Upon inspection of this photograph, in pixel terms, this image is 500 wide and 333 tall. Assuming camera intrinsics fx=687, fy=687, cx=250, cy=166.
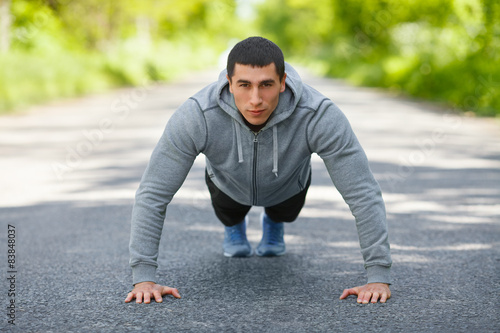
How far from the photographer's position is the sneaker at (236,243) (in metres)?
4.18

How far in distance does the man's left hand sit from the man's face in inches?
37.5

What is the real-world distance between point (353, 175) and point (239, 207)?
93cm

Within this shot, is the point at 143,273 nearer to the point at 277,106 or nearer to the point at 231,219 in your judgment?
the point at 231,219

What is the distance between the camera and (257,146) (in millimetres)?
3338

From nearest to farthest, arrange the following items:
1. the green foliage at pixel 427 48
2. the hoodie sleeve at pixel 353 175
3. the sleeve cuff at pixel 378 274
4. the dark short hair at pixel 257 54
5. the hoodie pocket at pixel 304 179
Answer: the dark short hair at pixel 257 54, the hoodie sleeve at pixel 353 175, the sleeve cuff at pixel 378 274, the hoodie pocket at pixel 304 179, the green foliage at pixel 427 48

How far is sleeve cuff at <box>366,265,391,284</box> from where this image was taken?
3.30 m

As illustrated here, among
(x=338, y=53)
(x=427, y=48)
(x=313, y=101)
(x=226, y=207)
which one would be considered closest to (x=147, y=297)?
(x=226, y=207)

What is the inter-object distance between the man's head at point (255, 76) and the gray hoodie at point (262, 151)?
119 millimetres

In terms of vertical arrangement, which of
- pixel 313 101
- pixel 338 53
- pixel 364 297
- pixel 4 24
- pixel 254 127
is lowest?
pixel 364 297

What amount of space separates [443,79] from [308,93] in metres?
15.3

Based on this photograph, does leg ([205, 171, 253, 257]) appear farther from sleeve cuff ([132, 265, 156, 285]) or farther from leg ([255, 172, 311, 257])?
sleeve cuff ([132, 265, 156, 285])

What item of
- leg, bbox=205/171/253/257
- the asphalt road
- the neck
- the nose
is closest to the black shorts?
leg, bbox=205/171/253/257

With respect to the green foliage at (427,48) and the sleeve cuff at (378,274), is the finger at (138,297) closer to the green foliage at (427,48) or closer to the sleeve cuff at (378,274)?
the sleeve cuff at (378,274)

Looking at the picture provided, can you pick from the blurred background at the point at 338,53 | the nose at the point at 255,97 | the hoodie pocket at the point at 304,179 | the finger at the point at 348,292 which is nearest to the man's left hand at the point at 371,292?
the finger at the point at 348,292
